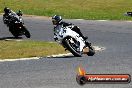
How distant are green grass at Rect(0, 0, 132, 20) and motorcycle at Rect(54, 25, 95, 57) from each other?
59.7ft

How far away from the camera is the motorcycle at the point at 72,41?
17188mm

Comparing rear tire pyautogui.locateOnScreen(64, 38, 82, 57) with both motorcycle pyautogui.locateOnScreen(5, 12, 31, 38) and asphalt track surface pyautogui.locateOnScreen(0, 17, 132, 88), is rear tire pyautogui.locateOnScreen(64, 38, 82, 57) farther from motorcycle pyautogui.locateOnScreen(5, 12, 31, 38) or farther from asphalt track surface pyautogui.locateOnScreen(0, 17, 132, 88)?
motorcycle pyautogui.locateOnScreen(5, 12, 31, 38)

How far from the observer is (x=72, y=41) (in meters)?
17.4

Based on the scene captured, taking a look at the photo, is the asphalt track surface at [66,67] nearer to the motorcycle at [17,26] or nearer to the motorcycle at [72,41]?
the motorcycle at [72,41]

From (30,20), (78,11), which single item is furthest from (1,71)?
(78,11)

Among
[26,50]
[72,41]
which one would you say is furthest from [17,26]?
[72,41]

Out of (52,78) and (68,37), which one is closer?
(52,78)

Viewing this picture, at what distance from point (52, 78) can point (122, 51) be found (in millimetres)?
7591

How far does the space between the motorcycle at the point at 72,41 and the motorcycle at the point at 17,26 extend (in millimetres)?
7594

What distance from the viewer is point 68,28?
17562mm

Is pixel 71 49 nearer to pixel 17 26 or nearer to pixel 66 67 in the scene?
pixel 66 67

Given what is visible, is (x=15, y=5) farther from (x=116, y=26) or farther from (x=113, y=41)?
(x=113, y=41)

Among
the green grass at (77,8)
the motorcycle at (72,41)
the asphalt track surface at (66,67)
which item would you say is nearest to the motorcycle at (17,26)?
the asphalt track surface at (66,67)

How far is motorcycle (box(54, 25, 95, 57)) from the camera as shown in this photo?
17.2 metres
